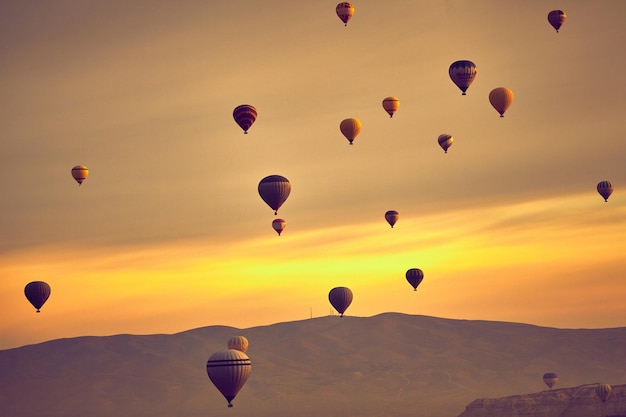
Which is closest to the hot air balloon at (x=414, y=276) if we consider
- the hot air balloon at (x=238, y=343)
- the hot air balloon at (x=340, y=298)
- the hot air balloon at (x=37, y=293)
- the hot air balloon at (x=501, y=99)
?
the hot air balloon at (x=340, y=298)

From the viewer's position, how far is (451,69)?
104 m

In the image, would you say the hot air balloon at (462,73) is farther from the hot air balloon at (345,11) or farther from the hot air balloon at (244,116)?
the hot air balloon at (244,116)

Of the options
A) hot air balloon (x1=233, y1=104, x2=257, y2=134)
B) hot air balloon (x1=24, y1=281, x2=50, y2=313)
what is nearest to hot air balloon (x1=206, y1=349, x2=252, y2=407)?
hot air balloon (x1=233, y1=104, x2=257, y2=134)

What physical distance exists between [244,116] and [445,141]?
2933cm

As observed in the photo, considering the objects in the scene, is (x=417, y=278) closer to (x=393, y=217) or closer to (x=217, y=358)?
(x=393, y=217)

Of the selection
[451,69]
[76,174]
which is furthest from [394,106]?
[76,174]

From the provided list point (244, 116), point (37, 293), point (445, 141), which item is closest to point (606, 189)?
point (445, 141)

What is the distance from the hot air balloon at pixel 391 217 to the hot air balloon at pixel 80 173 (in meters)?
35.9

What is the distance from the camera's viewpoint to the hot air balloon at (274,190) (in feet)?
335

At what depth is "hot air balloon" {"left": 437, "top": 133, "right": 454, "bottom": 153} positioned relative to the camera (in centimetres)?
12231

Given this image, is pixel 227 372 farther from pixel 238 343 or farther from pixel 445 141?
pixel 238 343

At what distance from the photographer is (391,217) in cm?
13175

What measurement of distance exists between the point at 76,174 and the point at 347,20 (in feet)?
122

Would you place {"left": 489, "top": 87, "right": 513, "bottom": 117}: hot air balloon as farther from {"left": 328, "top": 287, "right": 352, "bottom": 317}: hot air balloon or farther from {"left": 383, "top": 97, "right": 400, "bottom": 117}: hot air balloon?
{"left": 328, "top": 287, "right": 352, "bottom": 317}: hot air balloon
